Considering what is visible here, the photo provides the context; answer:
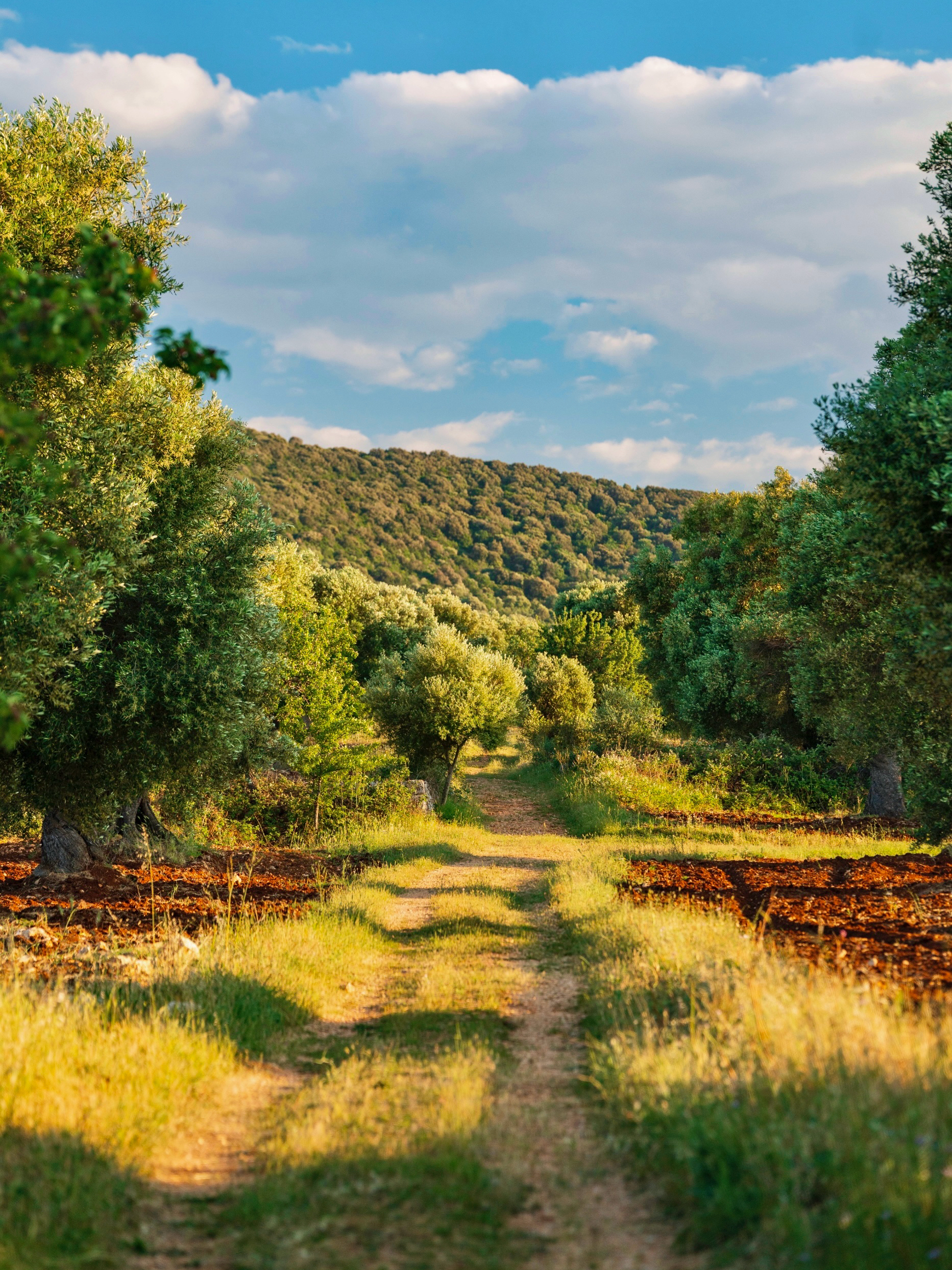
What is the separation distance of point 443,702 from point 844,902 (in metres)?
18.7

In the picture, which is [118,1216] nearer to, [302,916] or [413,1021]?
[413,1021]

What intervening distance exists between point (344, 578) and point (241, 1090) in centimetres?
5713

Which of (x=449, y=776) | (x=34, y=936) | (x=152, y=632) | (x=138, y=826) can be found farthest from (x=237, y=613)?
(x=449, y=776)

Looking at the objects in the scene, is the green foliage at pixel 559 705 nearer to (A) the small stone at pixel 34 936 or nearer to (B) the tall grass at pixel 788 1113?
(A) the small stone at pixel 34 936

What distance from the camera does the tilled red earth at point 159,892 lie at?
1115 cm

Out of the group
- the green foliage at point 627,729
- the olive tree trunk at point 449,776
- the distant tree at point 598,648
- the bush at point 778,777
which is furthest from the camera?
the distant tree at point 598,648

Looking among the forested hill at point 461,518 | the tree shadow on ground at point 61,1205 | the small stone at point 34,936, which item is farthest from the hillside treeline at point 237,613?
the forested hill at point 461,518

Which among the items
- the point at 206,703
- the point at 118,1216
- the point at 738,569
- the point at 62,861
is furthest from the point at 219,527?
the point at 738,569

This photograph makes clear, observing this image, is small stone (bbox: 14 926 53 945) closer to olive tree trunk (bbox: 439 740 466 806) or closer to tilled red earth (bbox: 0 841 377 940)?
tilled red earth (bbox: 0 841 377 940)

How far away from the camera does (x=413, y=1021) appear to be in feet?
25.3

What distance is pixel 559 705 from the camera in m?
46.0

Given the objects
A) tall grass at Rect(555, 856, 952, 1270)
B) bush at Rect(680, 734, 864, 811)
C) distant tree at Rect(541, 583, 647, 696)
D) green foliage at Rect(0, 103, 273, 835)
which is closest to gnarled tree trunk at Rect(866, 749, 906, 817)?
bush at Rect(680, 734, 864, 811)

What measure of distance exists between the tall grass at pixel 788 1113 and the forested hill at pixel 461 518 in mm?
111550

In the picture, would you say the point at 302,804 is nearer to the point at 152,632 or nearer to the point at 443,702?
A: the point at 443,702
